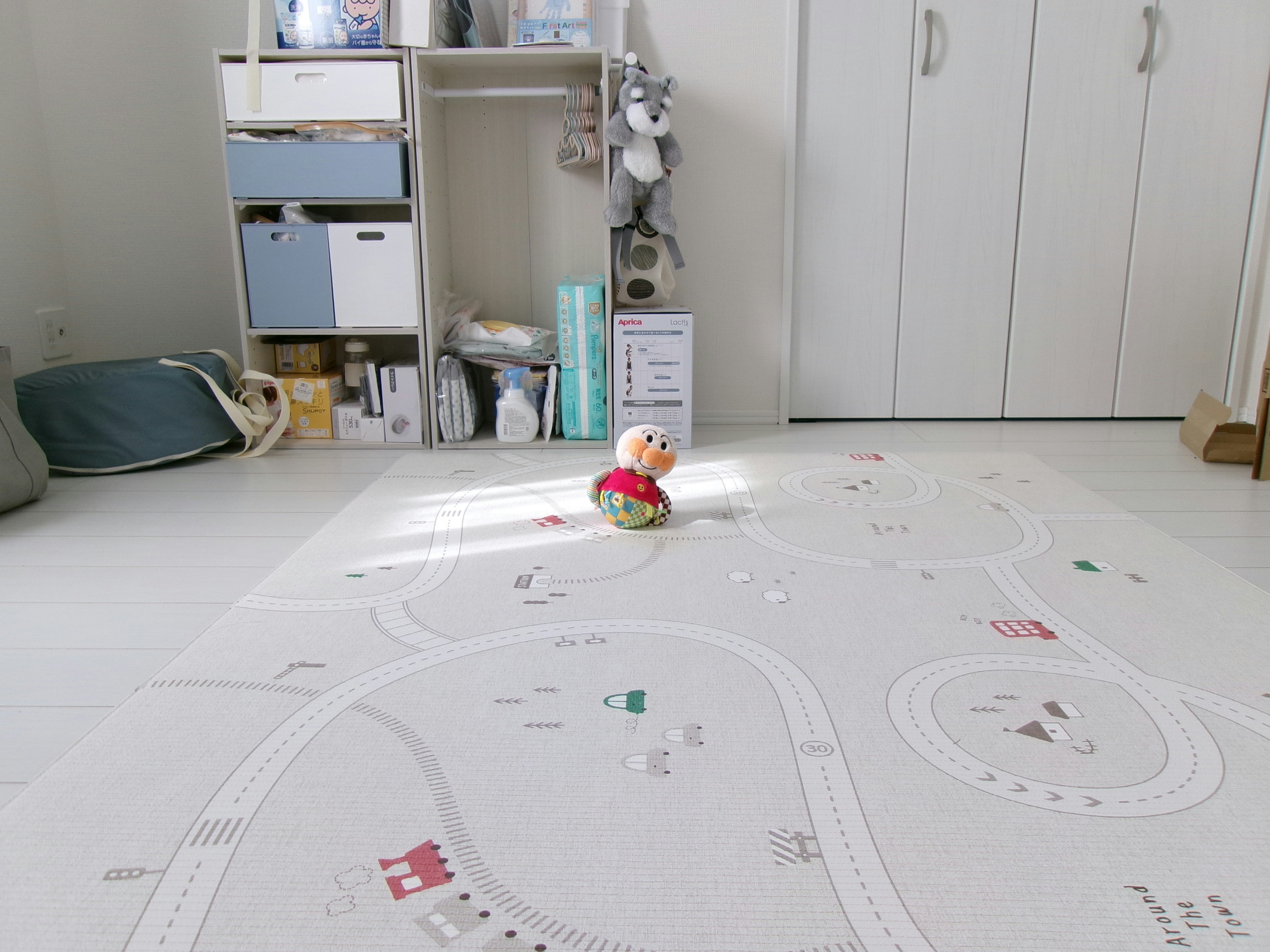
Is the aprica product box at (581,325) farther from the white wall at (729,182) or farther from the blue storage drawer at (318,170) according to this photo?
the blue storage drawer at (318,170)

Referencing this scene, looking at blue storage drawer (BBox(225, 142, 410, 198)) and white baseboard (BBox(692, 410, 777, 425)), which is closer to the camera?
blue storage drawer (BBox(225, 142, 410, 198))

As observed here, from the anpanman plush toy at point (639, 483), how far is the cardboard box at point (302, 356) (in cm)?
116

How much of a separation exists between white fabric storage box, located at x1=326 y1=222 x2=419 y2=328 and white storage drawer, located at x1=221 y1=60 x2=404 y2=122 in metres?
0.28

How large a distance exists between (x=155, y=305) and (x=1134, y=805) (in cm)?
288

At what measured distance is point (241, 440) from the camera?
278 cm

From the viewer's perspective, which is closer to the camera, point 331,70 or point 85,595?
point 85,595

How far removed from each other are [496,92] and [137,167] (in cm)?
112

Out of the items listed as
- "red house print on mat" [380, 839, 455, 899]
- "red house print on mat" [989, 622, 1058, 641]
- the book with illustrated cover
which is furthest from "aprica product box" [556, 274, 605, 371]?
"red house print on mat" [380, 839, 455, 899]

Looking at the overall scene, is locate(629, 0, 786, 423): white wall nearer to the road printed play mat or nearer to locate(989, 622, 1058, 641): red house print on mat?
the road printed play mat

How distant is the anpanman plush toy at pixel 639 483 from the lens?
76.4 inches

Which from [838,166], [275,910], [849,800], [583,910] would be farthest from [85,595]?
[838,166]

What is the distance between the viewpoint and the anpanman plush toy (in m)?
1.94

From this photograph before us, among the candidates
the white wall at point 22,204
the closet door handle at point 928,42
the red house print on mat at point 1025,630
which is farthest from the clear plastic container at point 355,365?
the red house print on mat at point 1025,630

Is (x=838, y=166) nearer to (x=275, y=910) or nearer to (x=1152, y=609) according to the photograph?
(x=1152, y=609)
